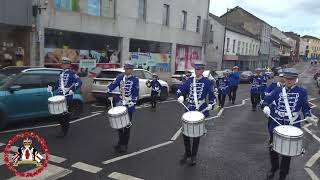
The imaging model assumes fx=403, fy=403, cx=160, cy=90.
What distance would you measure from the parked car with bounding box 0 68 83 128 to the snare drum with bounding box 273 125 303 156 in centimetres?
639

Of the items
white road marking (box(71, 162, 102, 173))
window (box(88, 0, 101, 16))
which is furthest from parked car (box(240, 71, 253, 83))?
white road marking (box(71, 162, 102, 173))

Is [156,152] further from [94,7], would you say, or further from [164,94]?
[94,7]

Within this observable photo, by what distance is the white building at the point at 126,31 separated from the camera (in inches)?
742

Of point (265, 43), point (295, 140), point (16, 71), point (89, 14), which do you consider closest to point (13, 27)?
point (89, 14)

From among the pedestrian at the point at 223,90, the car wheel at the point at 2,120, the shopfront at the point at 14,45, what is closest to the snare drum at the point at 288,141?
the car wheel at the point at 2,120

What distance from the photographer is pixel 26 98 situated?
10.8 meters

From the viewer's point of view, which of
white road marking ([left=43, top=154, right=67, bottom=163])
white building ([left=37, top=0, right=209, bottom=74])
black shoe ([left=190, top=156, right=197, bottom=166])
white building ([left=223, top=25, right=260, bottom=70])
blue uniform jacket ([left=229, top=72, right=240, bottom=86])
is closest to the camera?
white road marking ([left=43, top=154, right=67, bottom=163])

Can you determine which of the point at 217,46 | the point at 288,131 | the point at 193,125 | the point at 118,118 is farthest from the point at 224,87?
the point at 217,46

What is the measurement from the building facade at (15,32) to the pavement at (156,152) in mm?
5366

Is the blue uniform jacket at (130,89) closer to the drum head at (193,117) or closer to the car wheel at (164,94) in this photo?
the drum head at (193,117)

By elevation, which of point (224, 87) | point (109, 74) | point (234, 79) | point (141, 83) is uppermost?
point (109, 74)

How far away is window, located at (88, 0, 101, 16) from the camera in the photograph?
20902 mm

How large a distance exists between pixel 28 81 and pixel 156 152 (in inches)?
178

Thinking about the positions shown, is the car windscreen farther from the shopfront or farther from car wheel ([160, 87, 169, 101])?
car wheel ([160, 87, 169, 101])
